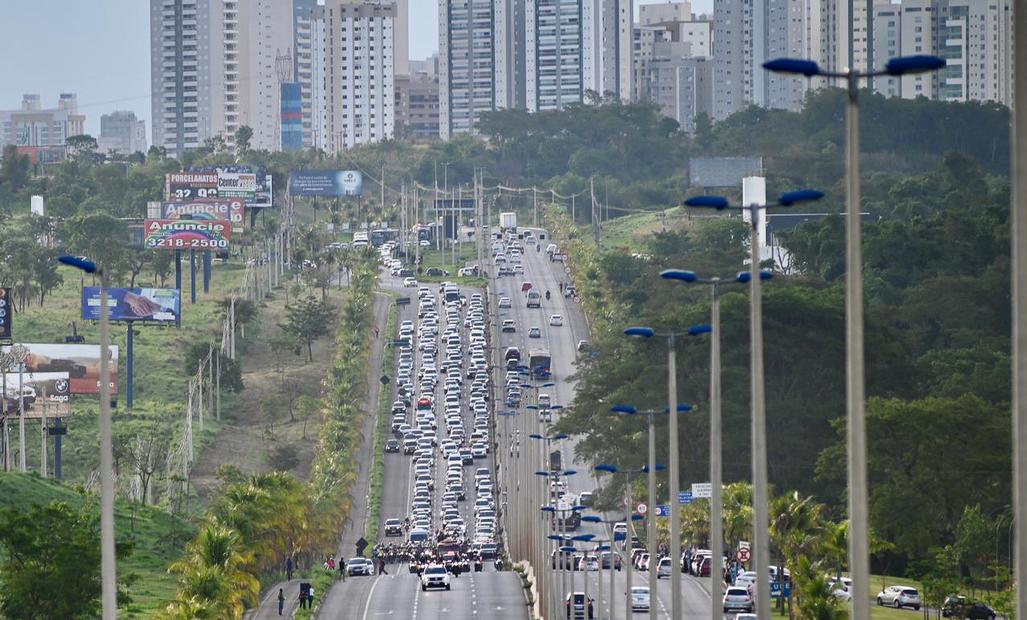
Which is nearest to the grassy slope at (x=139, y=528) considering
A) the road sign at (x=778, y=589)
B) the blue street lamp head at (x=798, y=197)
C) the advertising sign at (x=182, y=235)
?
the road sign at (x=778, y=589)

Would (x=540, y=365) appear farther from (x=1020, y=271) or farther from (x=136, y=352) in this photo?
(x=1020, y=271)

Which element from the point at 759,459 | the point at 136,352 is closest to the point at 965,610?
the point at 759,459

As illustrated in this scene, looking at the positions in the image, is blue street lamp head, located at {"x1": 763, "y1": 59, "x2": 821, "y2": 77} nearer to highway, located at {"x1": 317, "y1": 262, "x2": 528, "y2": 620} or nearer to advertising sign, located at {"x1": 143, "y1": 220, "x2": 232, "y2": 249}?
highway, located at {"x1": 317, "y1": 262, "x2": 528, "y2": 620}

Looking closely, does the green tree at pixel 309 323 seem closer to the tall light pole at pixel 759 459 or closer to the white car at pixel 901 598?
the white car at pixel 901 598

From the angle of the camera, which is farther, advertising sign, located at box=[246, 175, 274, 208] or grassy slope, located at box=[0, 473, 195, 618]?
advertising sign, located at box=[246, 175, 274, 208]

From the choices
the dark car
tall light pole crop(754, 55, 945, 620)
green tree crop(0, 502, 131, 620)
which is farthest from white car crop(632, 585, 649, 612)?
tall light pole crop(754, 55, 945, 620)

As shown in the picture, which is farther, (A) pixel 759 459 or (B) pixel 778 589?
(B) pixel 778 589
